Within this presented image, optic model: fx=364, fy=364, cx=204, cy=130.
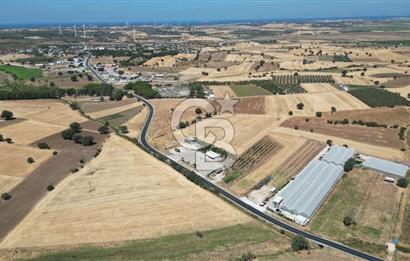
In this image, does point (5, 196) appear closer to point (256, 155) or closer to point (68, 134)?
point (68, 134)

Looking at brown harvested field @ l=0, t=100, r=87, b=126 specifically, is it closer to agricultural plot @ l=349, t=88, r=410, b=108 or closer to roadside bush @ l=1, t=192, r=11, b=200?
roadside bush @ l=1, t=192, r=11, b=200

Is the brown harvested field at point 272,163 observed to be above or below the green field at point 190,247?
above

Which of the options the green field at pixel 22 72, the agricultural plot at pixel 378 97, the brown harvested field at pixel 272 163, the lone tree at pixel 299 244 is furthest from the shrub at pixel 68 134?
the green field at pixel 22 72

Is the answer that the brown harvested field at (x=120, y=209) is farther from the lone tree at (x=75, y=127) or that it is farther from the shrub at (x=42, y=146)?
the lone tree at (x=75, y=127)

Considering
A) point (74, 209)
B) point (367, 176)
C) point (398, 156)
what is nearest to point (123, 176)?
point (74, 209)

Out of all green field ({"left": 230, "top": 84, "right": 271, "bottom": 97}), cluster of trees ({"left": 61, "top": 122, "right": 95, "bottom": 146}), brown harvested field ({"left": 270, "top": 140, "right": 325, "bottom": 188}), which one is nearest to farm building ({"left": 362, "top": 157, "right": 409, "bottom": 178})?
brown harvested field ({"left": 270, "top": 140, "right": 325, "bottom": 188})

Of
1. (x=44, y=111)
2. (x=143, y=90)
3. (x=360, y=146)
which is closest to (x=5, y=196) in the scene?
(x=44, y=111)
